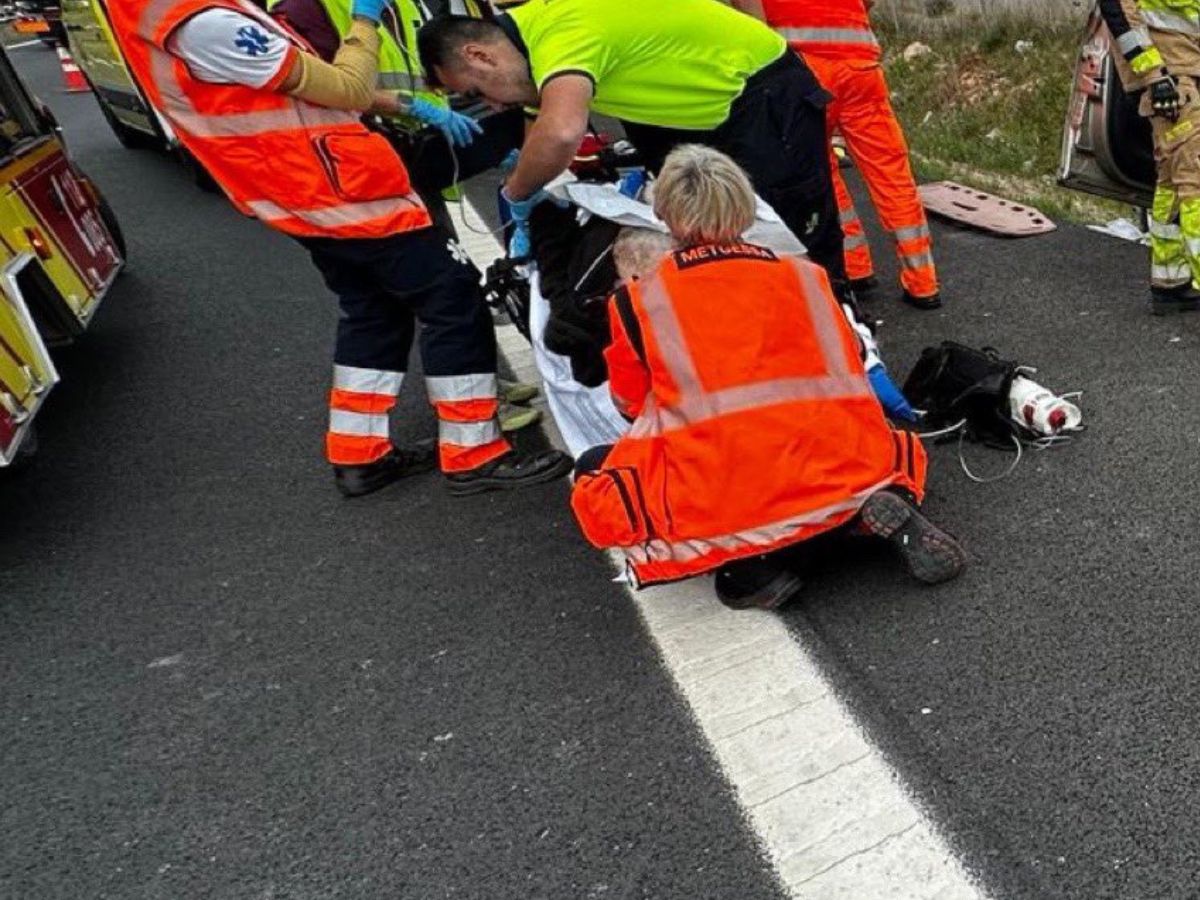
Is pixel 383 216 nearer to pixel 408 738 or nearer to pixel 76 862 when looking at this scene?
pixel 408 738

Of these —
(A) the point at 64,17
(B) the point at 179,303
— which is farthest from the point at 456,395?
(A) the point at 64,17

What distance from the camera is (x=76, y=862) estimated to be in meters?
2.25

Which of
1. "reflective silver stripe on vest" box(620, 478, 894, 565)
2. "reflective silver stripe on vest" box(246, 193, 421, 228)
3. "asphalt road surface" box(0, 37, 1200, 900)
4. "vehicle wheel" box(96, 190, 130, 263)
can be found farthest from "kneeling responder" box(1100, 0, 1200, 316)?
"vehicle wheel" box(96, 190, 130, 263)

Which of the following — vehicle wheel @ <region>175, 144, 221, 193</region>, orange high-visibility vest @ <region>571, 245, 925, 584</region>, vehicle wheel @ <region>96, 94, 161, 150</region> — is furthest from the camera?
vehicle wheel @ <region>96, 94, 161, 150</region>

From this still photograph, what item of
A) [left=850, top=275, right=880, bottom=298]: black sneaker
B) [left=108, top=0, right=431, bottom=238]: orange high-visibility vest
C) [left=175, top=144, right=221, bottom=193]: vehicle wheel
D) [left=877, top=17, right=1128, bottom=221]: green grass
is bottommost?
[left=877, top=17, right=1128, bottom=221]: green grass

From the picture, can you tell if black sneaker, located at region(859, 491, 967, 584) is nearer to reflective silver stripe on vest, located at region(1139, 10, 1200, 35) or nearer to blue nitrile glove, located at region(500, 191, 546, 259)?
blue nitrile glove, located at region(500, 191, 546, 259)

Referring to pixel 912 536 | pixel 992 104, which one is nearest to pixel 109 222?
pixel 912 536

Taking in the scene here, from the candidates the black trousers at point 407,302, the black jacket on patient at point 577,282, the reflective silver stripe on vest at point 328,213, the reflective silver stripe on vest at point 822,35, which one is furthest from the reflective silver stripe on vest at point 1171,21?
the reflective silver stripe on vest at point 328,213

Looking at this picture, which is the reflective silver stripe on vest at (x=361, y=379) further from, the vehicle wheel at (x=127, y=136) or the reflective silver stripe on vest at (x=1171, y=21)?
the vehicle wheel at (x=127, y=136)

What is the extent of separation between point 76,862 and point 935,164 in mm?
5875

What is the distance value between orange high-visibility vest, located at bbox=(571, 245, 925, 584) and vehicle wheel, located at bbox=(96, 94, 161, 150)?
870 centimetres

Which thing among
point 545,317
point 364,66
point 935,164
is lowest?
point 935,164

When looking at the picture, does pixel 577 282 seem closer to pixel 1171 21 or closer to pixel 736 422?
pixel 736 422

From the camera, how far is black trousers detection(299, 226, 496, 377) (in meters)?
3.38
